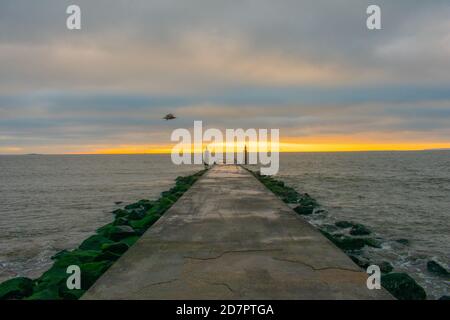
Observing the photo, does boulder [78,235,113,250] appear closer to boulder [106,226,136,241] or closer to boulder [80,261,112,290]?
boulder [106,226,136,241]

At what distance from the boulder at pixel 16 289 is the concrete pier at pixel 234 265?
2.43 meters

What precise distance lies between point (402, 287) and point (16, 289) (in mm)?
7963

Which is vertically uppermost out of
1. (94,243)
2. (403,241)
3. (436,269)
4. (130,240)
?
(130,240)

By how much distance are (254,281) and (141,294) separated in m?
1.69

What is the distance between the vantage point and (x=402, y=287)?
7562 millimetres

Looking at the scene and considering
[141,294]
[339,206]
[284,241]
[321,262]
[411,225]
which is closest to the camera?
[141,294]

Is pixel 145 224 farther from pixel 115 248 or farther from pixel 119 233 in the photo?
pixel 115 248

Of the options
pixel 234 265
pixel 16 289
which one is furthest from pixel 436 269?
pixel 16 289

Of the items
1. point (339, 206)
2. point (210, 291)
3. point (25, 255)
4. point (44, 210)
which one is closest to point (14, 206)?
point (44, 210)

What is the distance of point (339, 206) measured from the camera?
24.5 meters

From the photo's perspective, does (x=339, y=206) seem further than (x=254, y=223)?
Yes

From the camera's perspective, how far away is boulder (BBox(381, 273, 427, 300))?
24.3 ft

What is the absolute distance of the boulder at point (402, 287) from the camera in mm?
7395
